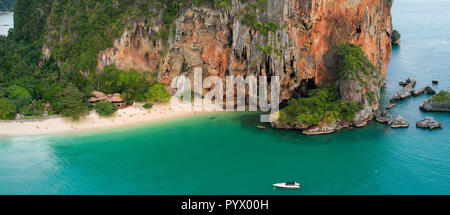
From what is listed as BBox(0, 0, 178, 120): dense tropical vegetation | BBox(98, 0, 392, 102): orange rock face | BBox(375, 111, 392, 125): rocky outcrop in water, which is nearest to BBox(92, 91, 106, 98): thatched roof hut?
BBox(0, 0, 178, 120): dense tropical vegetation

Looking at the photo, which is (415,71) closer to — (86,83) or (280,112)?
(280,112)

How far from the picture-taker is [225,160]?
3909 centimetres

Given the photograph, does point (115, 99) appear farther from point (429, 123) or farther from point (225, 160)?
point (429, 123)

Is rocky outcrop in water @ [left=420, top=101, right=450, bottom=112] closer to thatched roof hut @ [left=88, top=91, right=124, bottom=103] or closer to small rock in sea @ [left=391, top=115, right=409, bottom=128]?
small rock in sea @ [left=391, top=115, right=409, bottom=128]

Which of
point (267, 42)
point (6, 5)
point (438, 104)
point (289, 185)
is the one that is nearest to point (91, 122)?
point (267, 42)

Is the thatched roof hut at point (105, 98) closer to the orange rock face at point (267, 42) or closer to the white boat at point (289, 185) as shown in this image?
the orange rock face at point (267, 42)

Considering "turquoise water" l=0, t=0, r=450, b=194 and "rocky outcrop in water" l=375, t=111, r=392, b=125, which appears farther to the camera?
"rocky outcrop in water" l=375, t=111, r=392, b=125

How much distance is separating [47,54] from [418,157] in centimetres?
5205

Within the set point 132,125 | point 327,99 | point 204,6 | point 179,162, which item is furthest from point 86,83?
point 327,99

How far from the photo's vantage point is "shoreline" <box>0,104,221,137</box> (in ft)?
152

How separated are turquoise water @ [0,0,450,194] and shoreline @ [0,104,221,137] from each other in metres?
1.51

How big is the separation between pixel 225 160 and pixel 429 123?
24.0 meters

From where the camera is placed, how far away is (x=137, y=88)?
5306 centimetres

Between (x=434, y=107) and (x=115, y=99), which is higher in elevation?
(x=115, y=99)
